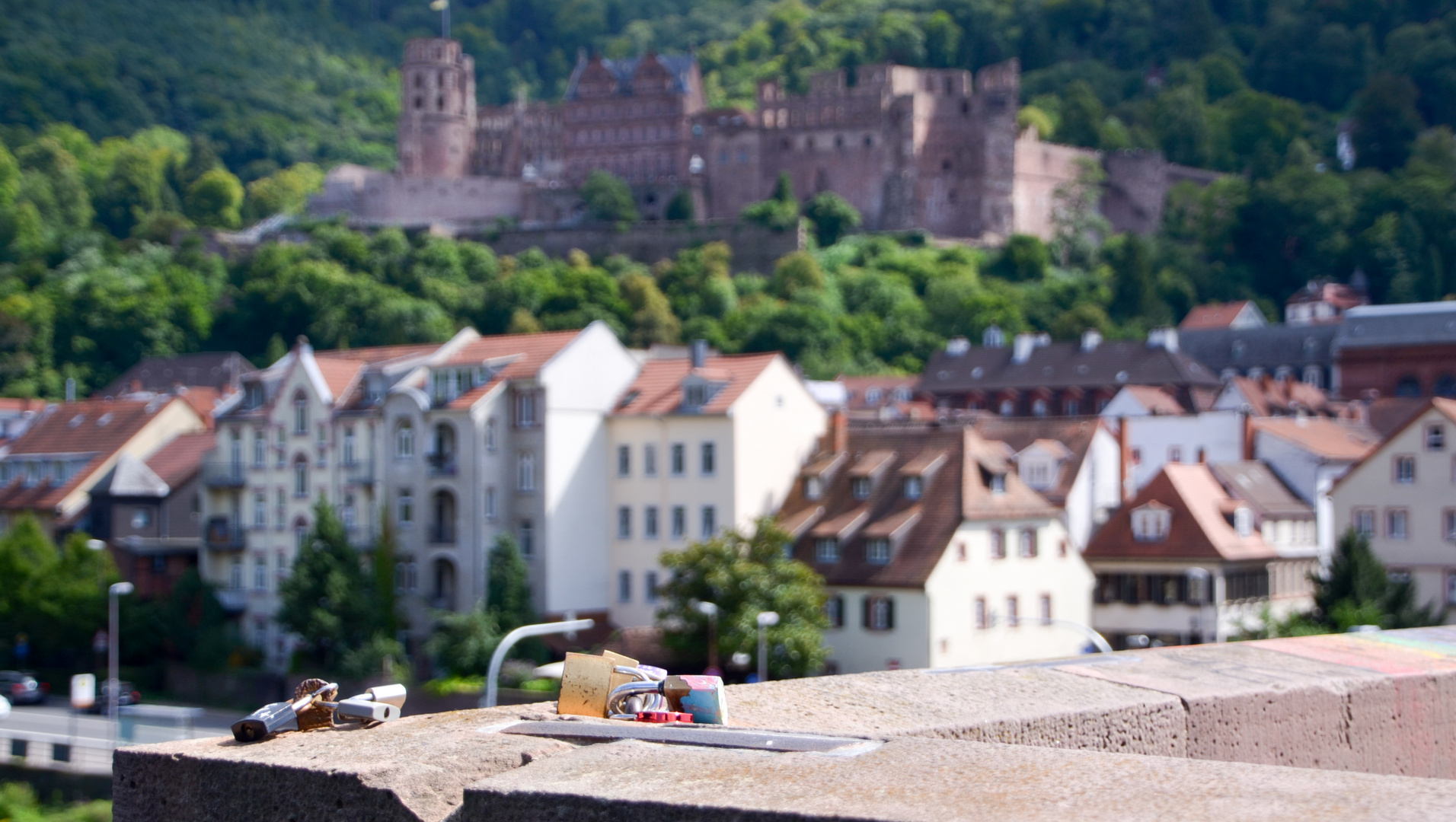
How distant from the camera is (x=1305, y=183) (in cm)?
12419

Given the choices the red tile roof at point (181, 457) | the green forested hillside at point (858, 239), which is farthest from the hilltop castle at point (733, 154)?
the red tile roof at point (181, 457)

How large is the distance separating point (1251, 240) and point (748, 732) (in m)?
126

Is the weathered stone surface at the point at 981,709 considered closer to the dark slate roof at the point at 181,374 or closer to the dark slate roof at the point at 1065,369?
the dark slate roof at the point at 1065,369

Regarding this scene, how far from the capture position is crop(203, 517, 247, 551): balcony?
56.6 m

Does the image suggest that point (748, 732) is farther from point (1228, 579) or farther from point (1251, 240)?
point (1251, 240)

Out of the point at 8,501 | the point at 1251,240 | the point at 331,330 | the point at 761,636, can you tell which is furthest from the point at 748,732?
the point at 1251,240

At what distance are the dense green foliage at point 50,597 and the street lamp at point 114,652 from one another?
72cm

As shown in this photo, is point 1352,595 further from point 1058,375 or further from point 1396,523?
point 1058,375

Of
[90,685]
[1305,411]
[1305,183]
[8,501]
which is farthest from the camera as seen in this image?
[1305,183]

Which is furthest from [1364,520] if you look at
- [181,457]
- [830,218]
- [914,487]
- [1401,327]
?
[830,218]

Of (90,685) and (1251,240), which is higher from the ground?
(1251,240)

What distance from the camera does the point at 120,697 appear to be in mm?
49688

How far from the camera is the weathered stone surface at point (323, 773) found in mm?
4594

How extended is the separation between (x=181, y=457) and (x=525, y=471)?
17.8m
